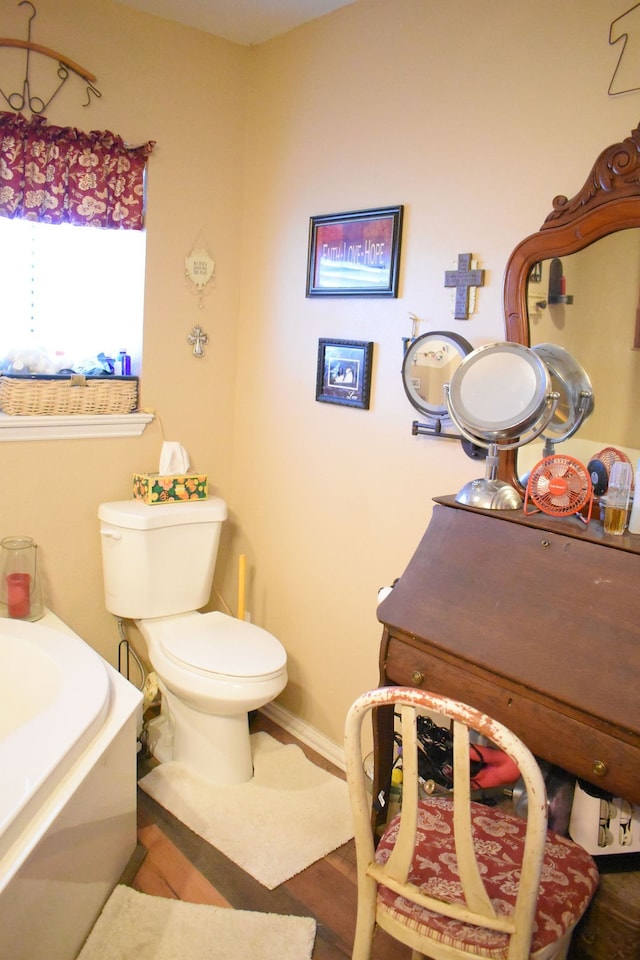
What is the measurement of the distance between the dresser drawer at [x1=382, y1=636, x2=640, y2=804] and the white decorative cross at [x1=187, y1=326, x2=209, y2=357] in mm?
1523

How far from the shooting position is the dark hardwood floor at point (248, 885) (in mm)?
1862

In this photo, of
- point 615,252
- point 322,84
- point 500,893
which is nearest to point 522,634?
point 500,893

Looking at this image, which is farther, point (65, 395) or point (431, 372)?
point (65, 395)

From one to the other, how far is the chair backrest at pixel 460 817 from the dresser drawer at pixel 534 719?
0.84 ft

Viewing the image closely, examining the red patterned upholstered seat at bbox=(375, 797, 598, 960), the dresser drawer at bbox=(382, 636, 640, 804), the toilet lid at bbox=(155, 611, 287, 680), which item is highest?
the dresser drawer at bbox=(382, 636, 640, 804)

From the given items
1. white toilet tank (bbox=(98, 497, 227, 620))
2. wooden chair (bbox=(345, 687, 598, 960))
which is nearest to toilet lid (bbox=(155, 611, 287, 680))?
white toilet tank (bbox=(98, 497, 227, 620))

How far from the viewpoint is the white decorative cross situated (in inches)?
111

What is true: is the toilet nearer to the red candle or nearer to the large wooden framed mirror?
the red candle

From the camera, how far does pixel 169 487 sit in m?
2.64

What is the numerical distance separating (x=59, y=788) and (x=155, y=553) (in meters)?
1.06

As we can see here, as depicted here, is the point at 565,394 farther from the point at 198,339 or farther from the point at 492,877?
the point at 198,339

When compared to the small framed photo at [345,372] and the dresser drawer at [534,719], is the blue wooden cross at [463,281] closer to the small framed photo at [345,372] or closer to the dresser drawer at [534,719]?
the small framed photo at [345,372]

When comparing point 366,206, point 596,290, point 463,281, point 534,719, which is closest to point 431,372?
point 463,281

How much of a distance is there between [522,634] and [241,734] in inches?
46.6
